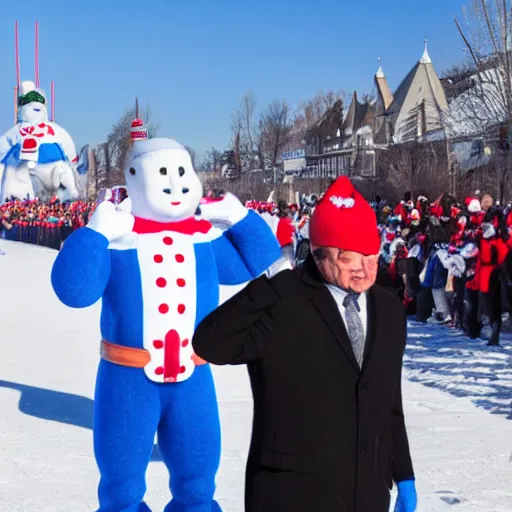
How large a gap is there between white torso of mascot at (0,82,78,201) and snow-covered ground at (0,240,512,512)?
18.2 metres

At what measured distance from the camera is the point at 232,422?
6141 millimetres

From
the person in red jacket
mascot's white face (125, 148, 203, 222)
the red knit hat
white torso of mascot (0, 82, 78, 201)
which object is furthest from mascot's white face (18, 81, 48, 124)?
the red knit hat

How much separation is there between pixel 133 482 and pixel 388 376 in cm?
167

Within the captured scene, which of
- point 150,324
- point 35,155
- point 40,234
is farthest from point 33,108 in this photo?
point 150,324

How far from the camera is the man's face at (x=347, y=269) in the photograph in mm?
2572

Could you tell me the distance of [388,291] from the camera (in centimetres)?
278

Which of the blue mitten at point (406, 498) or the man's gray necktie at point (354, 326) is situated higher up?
the man's gray necktie at point (354, 326)

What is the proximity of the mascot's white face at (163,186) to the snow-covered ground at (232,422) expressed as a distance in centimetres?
150

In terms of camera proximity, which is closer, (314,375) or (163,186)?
(314,375)

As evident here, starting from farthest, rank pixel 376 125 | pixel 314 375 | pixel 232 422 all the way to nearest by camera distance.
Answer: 1. pixel 376 125
2. pixel 232 422
3. pixel 314 375

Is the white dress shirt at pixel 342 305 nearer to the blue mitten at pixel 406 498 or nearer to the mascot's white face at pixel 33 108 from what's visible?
the blue mitten at pixel 406 498

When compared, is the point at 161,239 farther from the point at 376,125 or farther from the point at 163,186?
the point at 376,125

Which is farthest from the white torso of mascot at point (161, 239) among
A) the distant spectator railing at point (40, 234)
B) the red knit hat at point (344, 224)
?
the distant spectator railing at point (40, 234)

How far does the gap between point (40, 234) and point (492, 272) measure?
70.8ft
